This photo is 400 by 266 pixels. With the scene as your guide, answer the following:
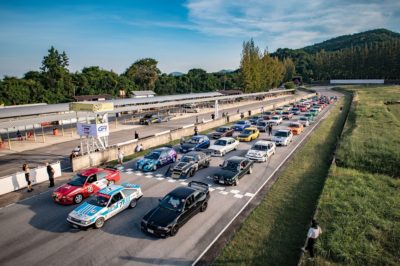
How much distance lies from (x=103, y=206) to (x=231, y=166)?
9643mm

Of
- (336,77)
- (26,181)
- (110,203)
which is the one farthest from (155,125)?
(336,77)

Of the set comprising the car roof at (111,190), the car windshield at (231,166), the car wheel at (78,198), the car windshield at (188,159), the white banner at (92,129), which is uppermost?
the white banner at (92,129)

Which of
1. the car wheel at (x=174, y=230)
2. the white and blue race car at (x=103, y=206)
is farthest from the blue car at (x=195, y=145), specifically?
the car wheel at (x=174, y=230)

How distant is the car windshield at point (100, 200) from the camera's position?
1398cm

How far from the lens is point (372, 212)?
1370 centimetres

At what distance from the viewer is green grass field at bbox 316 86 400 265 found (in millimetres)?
10555

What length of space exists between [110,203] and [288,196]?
418 inches

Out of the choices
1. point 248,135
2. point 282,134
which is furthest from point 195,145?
point 282,134

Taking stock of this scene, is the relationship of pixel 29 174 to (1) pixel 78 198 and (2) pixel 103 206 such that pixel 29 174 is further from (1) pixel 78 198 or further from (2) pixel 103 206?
(2) pixel 103 206

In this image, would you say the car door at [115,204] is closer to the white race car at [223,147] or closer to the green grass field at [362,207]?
the green grass field at [362,207]

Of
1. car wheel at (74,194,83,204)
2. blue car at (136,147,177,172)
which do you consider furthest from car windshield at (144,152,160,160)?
car wheel at (74,194,83,204)

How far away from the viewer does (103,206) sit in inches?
544

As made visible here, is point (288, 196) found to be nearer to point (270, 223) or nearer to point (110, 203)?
point (270, 223)

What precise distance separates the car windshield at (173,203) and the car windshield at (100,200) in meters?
3.06
